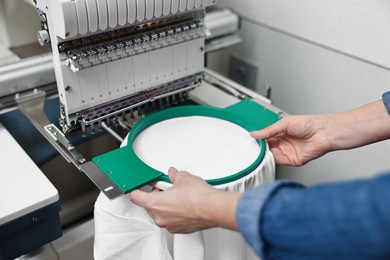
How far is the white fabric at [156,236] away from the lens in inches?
36.2

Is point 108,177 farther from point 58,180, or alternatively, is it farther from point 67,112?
point 58,180

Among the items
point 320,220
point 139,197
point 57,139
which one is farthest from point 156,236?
point 320,220

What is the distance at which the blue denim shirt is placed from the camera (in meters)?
0.55

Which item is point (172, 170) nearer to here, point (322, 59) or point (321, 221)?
point (321, 221)

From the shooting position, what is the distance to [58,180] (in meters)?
1.53

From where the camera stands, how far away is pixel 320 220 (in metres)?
0.59

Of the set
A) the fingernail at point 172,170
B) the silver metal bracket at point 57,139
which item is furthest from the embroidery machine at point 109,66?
the fingernail at point 172,170

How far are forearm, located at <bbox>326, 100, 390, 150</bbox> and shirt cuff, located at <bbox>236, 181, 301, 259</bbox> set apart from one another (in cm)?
42

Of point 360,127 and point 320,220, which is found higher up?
point 320,220

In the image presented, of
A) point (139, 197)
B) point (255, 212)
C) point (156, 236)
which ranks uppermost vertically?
point (255, 212)

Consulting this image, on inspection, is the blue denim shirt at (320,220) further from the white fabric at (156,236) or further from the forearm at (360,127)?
the forearm at (360,127)

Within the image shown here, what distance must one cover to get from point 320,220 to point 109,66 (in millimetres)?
599

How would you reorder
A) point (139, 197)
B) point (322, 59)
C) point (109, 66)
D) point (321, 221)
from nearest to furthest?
1. point (321, 221)
2. point (139, 197)
3. point (109, 66)
4. point (322, 59)

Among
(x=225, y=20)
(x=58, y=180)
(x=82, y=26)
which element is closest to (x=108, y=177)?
(x=82, y=26)
